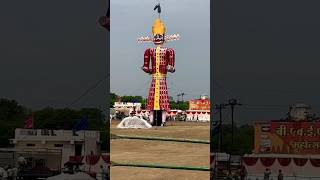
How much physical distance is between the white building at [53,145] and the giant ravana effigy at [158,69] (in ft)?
19.9

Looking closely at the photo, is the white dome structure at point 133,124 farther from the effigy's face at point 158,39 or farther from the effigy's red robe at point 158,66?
the effigy's face at point 158,39

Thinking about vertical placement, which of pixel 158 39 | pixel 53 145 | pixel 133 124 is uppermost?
pixel 158 39

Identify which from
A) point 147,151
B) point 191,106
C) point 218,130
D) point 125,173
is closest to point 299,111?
point 218,130

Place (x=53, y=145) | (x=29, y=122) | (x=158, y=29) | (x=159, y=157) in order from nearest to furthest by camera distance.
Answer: (x=53, y=145)
(x=29, y=122)
(x=159, y=157)
(x=158, y=29)

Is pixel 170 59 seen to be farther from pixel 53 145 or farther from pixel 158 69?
pixel 53 145

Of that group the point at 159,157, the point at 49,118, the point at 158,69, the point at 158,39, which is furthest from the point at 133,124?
the point at 49,118

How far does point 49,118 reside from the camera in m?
5.82

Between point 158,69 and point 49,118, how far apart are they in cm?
725

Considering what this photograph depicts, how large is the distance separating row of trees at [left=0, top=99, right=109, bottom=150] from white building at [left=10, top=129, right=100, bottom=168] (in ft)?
0.44

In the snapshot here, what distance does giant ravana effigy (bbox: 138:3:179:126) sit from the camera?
12.4 m

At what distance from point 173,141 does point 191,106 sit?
9.02 m

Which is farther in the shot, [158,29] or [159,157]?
[158,29]

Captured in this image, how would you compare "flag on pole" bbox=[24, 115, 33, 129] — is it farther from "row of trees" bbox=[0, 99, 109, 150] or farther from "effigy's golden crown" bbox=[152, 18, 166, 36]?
"effigy's golden crown" bbox=[152, 18, 166, 36]

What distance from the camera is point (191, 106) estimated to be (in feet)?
59.7
